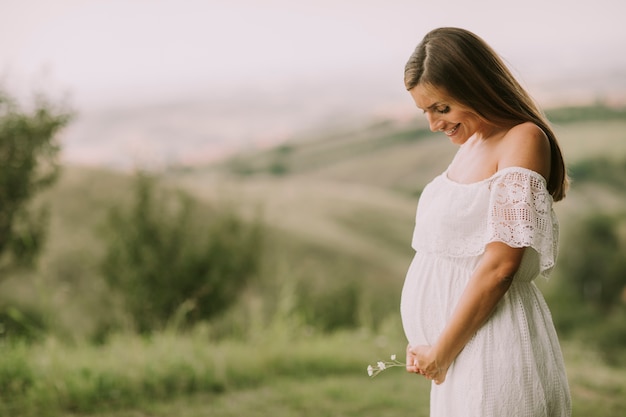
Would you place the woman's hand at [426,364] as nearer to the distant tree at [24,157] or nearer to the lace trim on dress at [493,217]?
the lace trim on dress at [493,217]

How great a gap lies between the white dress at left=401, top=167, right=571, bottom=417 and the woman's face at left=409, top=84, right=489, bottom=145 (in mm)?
178

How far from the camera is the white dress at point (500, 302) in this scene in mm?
1677

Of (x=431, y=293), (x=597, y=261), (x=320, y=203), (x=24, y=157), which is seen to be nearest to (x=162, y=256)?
(x=24, y=157)

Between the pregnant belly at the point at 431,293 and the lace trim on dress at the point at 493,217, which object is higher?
the lace trim on dress at the point at 493,217

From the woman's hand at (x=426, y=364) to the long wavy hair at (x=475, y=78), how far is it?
0.66 meters

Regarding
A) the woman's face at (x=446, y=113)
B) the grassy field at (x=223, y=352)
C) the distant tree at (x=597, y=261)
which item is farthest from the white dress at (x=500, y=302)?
the distant tree at (x=597, y=261)

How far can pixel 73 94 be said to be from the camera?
8711 millimetres

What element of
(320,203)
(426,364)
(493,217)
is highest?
(320,203)

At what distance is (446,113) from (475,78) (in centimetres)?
15

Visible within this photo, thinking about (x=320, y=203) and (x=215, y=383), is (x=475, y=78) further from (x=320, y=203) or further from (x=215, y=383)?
(x=320, y=203)

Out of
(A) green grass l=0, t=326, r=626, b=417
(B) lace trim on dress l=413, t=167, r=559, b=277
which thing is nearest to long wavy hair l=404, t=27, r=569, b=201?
(B) lace trim on dress l=413, t=167, r=559, b=277

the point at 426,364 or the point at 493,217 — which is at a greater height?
the point at 493,217

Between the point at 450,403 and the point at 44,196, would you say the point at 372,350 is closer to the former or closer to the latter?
the point at 450,403

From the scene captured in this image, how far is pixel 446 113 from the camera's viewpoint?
186cm
